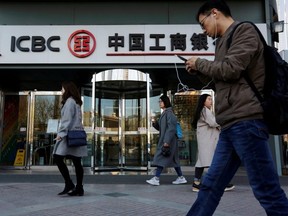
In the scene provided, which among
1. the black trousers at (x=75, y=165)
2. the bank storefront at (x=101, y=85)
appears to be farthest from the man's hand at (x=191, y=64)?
the bank storefront at (x=101, y=85)

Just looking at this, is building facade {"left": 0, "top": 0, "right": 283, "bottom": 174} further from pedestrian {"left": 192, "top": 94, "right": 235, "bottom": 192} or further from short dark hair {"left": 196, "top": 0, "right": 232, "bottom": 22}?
short dark hair {"left": 196, "top": 0, "right": 232, "bottom": 22}

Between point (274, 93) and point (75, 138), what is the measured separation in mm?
3548

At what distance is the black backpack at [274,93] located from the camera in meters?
2.18

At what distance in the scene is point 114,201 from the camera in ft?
15.5

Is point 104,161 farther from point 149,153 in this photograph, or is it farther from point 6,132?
point 6,132

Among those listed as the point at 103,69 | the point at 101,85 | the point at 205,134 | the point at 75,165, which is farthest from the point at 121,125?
the point at 75,165

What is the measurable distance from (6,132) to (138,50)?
5169mm

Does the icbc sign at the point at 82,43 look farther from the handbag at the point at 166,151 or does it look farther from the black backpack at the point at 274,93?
the black backpack at the point at 274,93

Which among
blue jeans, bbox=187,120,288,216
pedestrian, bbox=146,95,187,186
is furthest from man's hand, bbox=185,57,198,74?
pedestrian, bbox=146,95,187,186

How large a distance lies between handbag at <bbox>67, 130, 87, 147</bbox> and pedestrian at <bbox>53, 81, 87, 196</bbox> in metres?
0.07

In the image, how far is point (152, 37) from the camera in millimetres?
9203

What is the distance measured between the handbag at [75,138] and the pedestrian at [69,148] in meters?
0.07

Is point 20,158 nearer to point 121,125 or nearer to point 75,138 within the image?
point 121,125

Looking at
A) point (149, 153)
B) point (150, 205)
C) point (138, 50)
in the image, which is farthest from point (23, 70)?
point (150, 205)
